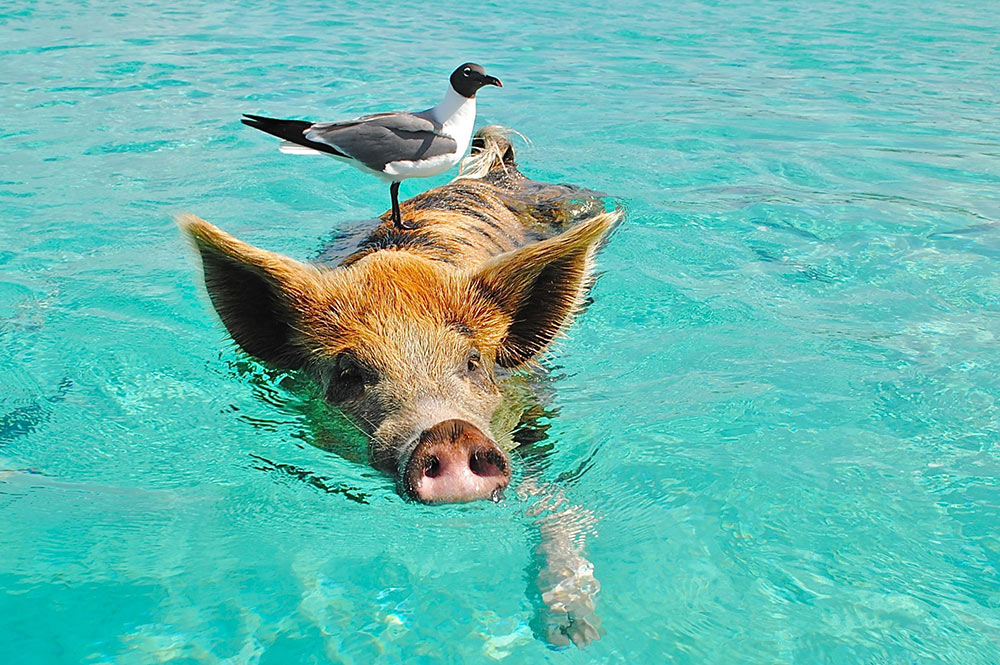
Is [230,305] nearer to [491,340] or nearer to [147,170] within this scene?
[491,340]

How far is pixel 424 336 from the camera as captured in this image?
13.3ft

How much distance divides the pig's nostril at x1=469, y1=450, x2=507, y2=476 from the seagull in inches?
103

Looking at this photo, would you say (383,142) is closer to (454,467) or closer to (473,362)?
(473,362)

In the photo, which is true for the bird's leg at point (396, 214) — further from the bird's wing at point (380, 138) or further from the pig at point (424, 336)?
the pig at point (424, 336)

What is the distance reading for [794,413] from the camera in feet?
16.8

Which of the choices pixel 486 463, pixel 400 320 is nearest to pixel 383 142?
pixel 400 320

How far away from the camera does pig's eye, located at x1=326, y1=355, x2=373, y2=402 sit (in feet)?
13.2

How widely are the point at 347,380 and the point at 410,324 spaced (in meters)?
0.35

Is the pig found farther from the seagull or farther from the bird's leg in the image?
the seagull

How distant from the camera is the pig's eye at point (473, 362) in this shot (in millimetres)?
4155


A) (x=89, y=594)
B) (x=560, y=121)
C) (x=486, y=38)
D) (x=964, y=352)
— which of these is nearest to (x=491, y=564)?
(x=89, y=594)

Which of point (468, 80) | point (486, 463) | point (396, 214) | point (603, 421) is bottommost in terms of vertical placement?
point (603, 421)

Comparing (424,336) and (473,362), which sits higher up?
(424,336)

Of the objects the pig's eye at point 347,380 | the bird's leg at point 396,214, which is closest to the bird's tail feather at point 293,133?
the bird's leg at point 396,214
